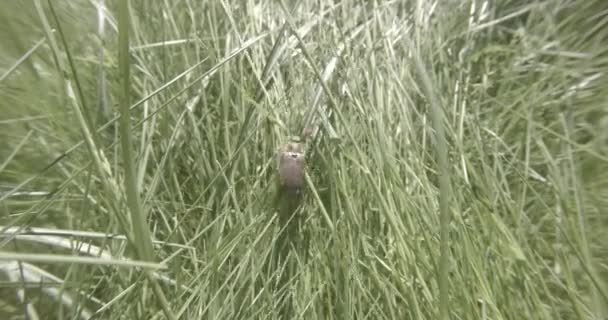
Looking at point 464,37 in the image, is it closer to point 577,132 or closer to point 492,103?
point 492,103

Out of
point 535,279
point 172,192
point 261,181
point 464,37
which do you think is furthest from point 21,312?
point 464,37

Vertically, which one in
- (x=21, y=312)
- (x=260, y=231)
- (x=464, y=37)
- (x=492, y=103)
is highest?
(x=464, y=37)

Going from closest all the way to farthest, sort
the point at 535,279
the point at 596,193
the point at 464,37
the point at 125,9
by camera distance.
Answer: the point at 125,9 < the point at 535,279 < the point at 596,193 < the point at 464,37

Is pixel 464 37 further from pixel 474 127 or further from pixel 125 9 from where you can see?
pixel 125 9

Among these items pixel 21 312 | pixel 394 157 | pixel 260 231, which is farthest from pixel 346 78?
pixel 21 312

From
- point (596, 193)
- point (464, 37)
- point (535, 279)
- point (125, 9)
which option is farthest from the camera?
point (464, 37)

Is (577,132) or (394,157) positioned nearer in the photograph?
(394,157)

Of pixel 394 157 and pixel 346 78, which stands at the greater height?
pixel 346 78
